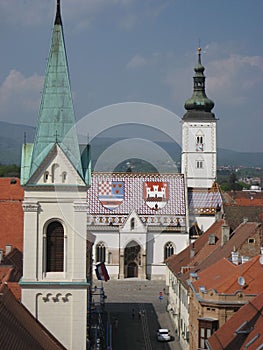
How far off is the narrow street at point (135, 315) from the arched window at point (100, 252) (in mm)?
2932

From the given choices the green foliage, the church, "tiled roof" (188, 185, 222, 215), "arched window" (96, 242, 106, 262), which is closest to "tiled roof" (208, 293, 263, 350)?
the church

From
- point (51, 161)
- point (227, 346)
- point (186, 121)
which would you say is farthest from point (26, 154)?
point (186, 121)

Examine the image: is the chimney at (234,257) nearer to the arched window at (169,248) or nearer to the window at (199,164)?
the arched window at (169,248)

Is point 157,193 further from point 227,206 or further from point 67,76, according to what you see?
point 67,76

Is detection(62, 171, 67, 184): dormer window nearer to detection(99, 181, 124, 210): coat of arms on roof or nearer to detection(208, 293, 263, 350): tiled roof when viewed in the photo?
detection(208, 293, 263, 350): tiled roof

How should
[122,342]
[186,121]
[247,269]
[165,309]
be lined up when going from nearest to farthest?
[247,269] < [122,342] < [165,309] < [186,121]

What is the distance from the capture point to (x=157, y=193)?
82.6m

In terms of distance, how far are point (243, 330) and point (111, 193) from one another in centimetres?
5395

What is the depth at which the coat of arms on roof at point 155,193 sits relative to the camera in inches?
3246

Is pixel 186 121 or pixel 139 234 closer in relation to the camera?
pixel 139 234

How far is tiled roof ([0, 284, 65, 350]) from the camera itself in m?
21.2

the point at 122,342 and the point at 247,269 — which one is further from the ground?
the point at 247,269

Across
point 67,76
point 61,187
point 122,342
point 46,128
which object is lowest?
point 122,342

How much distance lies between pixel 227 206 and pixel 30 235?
3790 cm
